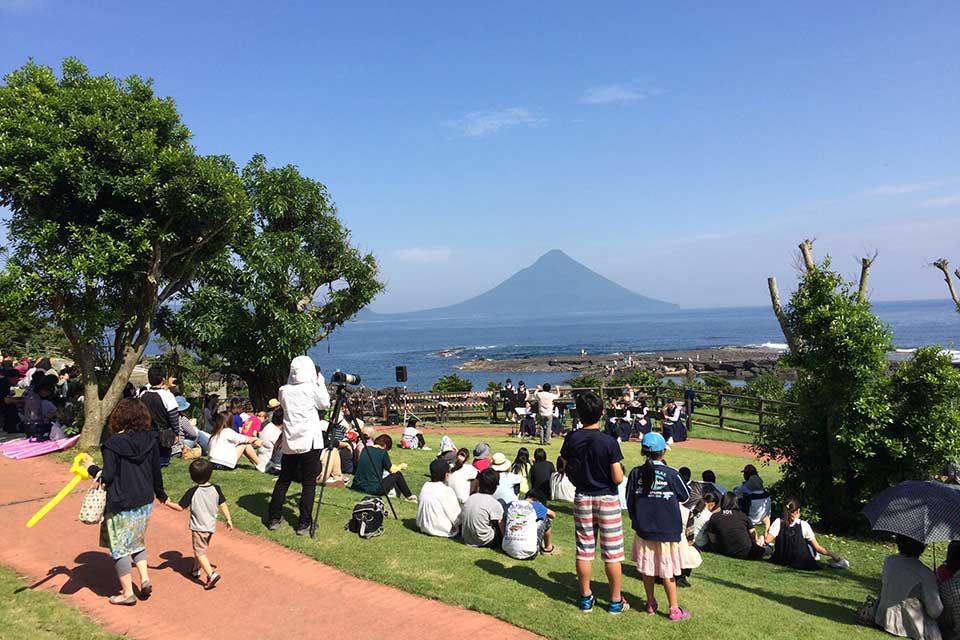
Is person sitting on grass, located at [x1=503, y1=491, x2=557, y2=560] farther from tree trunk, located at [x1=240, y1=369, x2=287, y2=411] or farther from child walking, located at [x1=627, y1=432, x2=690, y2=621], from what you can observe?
tree trunk, located at [x1=240, y1=369, x2=287, y2=411]

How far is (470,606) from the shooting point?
5.52m

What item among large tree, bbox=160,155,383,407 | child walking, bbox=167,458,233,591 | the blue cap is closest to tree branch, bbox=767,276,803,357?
the blue cap

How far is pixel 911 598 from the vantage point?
17.7 ft

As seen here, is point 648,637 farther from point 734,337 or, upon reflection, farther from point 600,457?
point 734,337

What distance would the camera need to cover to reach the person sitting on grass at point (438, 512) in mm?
7617

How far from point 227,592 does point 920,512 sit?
6228mm

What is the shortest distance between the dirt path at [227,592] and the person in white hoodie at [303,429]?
0.59 metres

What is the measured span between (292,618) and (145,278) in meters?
8.51

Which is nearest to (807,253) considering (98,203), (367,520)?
(367,520)

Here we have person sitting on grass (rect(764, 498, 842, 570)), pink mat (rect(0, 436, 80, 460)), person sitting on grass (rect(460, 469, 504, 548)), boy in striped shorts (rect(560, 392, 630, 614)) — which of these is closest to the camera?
boy in striped shorts (rect(560, 392, 630, 614))

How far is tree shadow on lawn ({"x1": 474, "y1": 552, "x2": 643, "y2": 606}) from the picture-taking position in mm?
5746

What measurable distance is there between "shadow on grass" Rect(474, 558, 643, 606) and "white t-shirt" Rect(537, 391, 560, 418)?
10194 millimetres

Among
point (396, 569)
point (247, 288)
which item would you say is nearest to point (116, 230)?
point (247, 288)

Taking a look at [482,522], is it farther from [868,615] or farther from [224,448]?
[224,448]
